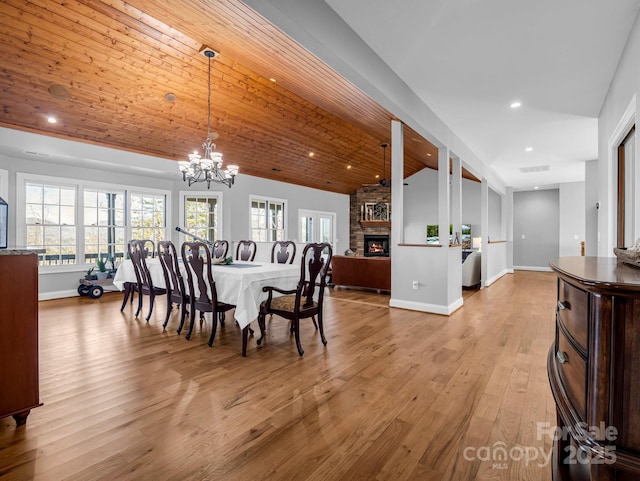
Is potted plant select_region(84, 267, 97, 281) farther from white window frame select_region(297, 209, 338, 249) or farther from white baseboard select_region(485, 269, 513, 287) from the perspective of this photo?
white baseboard select_region(485, 269, 513, 287)

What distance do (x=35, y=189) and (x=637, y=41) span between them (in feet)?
26.0

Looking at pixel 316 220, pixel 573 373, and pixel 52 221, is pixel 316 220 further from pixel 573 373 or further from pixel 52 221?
pixel 573 373

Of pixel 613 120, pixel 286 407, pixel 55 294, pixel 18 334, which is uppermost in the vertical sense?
pixel 613 120

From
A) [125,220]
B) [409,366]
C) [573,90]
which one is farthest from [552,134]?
[125,220]

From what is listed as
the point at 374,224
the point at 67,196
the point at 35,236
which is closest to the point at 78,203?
the point at 67,196

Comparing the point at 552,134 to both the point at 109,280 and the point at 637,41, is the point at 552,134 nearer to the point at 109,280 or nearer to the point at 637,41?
the point at 637,41

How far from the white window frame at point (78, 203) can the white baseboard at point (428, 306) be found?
5277mm

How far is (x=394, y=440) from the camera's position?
183 centimetres

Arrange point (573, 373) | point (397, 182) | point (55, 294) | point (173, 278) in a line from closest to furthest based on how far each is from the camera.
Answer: point (573, 373), point (173, 278), point (397, 182), point (55, 294)

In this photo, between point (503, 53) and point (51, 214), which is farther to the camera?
point (51, 214)

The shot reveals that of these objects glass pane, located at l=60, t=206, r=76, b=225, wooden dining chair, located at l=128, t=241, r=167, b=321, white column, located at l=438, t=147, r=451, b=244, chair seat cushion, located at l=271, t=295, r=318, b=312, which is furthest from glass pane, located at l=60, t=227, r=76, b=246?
white column, located at l=438, t=147, r=451, b=244

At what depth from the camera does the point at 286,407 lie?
85.3 inches

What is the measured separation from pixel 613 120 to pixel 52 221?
818cm

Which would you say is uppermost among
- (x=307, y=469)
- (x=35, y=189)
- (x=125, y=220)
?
(x=35, y=189)
